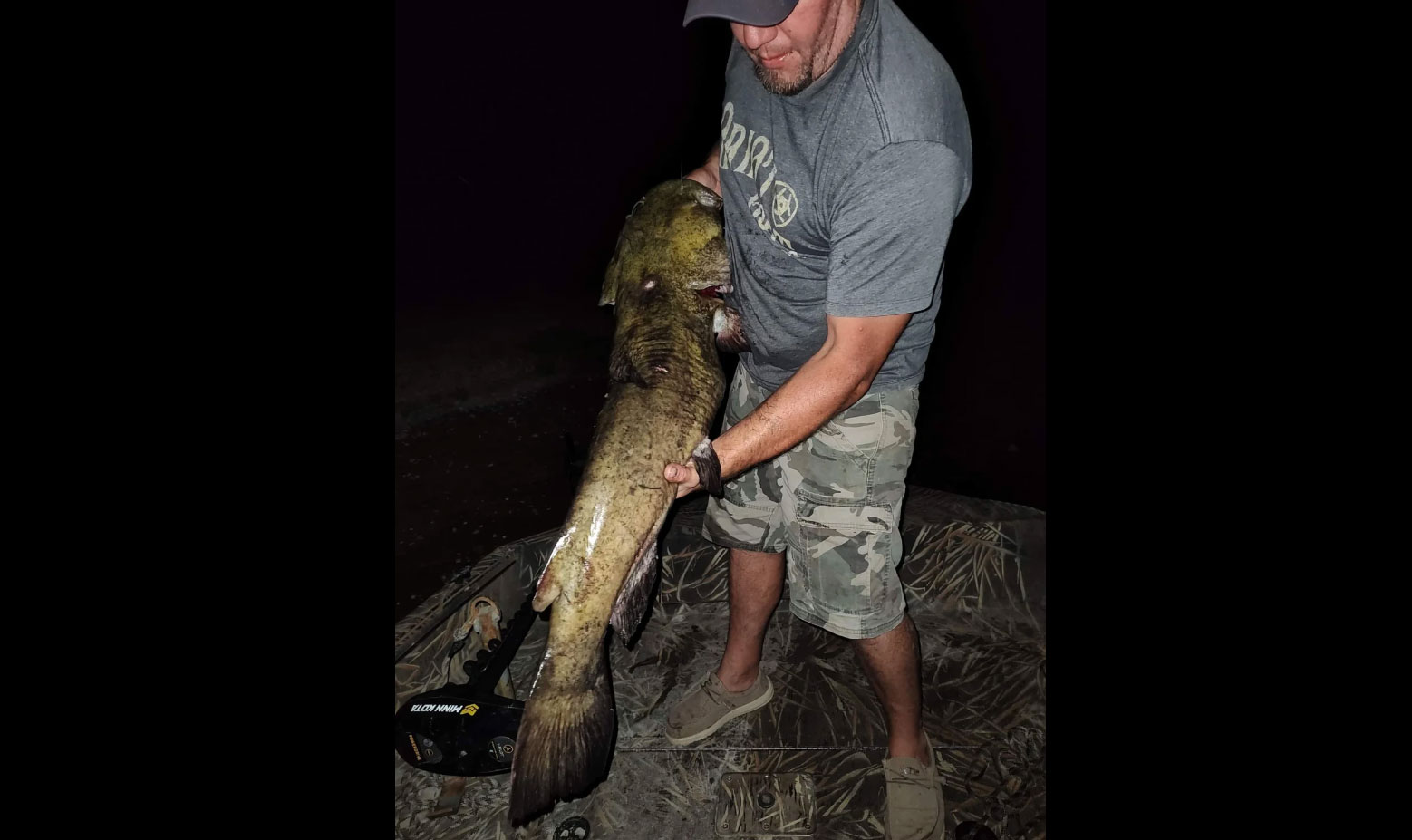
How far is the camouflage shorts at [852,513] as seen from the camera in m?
2.09

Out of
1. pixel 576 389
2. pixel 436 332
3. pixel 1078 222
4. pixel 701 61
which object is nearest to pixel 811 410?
pixel 1078 222

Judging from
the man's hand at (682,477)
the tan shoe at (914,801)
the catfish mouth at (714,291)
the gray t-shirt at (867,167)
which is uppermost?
the gray t-shirt at (867,167)

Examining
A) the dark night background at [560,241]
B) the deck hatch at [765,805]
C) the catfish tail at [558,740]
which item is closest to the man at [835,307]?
the deck hatch at [765,805]

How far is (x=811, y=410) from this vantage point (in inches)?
72.1

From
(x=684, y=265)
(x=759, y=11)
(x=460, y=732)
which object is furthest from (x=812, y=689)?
(x=759, y=11)

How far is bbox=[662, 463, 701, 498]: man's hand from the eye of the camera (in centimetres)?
188

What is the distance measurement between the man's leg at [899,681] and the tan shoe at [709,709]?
21.5 inches

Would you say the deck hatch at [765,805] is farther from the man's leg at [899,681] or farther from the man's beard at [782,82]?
the man's beard at [782,82]

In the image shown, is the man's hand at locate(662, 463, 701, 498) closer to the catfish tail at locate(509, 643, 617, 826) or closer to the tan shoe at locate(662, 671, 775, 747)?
the catfish tail at locate(509, 643, 617, 826)

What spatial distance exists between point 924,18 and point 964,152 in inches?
267

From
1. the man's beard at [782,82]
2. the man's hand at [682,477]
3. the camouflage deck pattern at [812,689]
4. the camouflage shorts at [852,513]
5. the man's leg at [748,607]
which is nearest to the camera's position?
the man's beard at [782,82]

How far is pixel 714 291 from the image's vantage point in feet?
7.64

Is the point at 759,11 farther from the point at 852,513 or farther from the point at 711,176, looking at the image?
the point at 852,513

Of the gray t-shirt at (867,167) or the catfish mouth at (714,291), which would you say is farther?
the catfish mouth at (714,291)
